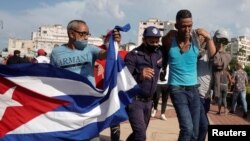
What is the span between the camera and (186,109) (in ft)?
16.5

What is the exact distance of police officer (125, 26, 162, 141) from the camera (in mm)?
5289

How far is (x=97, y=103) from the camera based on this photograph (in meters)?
4.95

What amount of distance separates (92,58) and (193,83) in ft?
4.01

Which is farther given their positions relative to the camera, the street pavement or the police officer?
the street pavement

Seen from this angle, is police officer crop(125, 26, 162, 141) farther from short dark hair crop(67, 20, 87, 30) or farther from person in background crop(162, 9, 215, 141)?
short dark hair crop(67, 20, 87, 30)

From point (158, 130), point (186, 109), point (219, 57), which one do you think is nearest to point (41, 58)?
point (158, 130)

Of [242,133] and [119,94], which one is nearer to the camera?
[242,133]

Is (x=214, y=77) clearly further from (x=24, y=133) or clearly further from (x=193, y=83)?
(x=24, y=133)

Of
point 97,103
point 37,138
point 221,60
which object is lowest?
point 37,138

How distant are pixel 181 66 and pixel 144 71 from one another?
47 centimetres

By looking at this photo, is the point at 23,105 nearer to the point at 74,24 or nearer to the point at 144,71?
the point at 74,24

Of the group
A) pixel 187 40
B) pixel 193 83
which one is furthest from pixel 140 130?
pixel 187 40

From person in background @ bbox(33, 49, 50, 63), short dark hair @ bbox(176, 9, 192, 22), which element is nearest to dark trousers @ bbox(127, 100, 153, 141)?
short dark hair @ bbox(176, 9, 192, 22)

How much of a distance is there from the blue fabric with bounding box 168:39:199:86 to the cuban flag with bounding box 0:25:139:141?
1.98ft
